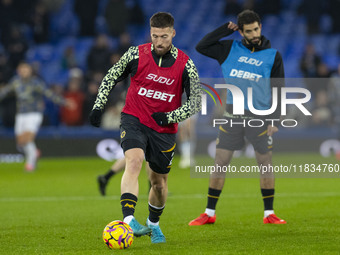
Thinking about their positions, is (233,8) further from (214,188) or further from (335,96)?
(214,188)

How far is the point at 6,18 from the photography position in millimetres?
23094

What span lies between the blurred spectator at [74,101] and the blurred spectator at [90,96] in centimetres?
14

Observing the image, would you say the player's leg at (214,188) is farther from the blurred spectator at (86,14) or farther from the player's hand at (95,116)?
the blurred spectator at (86,14)

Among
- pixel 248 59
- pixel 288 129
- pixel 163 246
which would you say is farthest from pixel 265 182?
pixel 288 129

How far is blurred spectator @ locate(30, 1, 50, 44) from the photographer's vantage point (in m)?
24.0

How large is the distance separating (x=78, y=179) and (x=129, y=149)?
9.01 meters

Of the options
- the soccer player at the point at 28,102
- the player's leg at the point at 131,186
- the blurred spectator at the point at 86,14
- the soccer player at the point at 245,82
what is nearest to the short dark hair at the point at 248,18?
the soccer player at the point at 245,82

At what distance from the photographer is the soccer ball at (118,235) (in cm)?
684

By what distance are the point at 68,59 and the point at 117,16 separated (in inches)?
94.5

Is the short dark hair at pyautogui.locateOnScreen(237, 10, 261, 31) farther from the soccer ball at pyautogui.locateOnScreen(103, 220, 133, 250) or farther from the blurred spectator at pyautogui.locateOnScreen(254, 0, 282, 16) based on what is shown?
the blurred spectator at pyautogui.locateOnScreen(254, 0, 282, 16)

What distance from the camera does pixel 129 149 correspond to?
23.4ft

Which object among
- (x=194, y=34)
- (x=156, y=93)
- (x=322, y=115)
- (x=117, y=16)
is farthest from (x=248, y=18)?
(x=194, y=34)

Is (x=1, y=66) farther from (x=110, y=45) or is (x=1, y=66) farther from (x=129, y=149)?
(x=129, y=149)

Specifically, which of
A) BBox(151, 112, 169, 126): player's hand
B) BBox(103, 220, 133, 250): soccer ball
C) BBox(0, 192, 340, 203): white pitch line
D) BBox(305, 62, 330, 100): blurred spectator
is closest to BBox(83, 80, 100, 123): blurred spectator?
BBox(305, 62, 330, 100): blurred spectator
